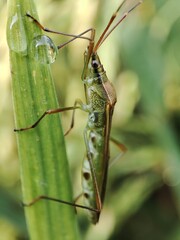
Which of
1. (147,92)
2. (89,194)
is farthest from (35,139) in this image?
(147,92)

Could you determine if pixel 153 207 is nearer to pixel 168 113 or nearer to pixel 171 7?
pixel 168 113

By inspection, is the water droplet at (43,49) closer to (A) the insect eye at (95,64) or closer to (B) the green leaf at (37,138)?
(B) the green leaf at (37,138)

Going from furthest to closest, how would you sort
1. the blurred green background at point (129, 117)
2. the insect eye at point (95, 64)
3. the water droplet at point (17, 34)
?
the blurred green background at point (129, 117) < the insect eye at point (95, 64) < the water droplet at point (17, 34)

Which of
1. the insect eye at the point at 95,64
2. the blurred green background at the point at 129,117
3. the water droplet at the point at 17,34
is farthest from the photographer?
the blurred green background at the point at 129,117

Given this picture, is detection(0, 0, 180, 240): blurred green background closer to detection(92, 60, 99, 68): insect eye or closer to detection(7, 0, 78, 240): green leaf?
detection(92, 60, 99, 68): insect eye

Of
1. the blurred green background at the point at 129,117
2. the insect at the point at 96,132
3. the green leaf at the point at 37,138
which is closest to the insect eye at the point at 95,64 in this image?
the insect at the point at 96,132

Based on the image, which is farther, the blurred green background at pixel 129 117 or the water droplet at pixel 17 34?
the blurred green background at pixel 129 117

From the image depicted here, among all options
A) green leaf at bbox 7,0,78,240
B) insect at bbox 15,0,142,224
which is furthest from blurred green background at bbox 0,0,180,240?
green leaf at bbox 7,0,78,240
